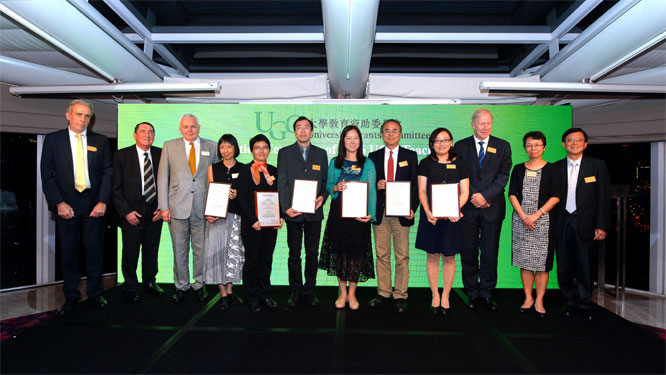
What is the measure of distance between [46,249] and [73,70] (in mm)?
2831

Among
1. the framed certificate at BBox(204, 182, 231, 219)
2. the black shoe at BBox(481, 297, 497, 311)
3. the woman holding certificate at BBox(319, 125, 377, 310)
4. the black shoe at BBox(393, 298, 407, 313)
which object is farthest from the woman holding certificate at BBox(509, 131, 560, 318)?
the framed certificate at BBox(204, 182, 231, 219)

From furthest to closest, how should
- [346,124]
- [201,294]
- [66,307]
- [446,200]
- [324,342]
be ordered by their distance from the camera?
1. [346,124]
2. [201,294]
3. [66,307]
4. [446,200]
5. [324,342]

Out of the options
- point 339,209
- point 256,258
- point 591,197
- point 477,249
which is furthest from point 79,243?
point 591,197

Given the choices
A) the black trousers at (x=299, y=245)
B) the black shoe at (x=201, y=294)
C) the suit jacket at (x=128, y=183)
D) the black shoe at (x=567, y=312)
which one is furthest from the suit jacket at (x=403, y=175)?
the suit jacket at (x=128, y=183)

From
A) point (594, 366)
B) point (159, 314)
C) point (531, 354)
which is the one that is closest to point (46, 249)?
point (159, 314)

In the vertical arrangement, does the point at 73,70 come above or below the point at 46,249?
above

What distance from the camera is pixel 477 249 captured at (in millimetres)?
3467

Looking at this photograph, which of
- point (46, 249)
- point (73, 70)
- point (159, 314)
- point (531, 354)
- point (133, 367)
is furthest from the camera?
point (46, 249)

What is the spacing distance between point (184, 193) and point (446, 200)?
8.37ft

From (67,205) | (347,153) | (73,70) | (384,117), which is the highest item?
(73,70)

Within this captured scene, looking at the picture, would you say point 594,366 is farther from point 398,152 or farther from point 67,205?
point 67,205

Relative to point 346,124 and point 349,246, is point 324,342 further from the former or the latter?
point 346,124

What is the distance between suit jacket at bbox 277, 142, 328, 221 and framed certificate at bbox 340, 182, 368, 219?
0.31 metres

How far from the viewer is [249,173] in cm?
330
